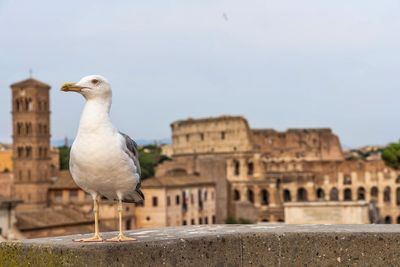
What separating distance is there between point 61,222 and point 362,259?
44.7m

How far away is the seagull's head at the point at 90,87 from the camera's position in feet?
19.4

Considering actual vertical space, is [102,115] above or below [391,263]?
above

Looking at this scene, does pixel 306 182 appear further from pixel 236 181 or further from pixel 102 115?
pixel 102 115

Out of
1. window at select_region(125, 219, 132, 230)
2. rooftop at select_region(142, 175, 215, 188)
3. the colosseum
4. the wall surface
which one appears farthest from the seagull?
the colosseum

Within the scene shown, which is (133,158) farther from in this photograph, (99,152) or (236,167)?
(236,167)

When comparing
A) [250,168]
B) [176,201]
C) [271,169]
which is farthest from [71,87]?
[271,169]

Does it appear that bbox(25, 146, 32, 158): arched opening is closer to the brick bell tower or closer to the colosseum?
the brick bell tower

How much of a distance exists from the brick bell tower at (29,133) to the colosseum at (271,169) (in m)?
9.94

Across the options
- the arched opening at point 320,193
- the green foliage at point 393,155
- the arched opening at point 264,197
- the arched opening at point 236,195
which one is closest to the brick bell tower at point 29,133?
the arched opening at point 236,195

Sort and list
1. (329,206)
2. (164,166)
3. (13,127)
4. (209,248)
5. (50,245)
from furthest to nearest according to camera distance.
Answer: (164,166), (13,127), (329,206), (209,248), (50,245)

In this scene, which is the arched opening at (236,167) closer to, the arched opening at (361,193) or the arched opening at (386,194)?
the arched opening at (361,193)

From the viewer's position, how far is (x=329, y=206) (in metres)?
48.8

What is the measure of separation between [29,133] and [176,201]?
14.2m

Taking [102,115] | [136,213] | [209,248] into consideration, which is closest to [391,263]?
[209,248]
